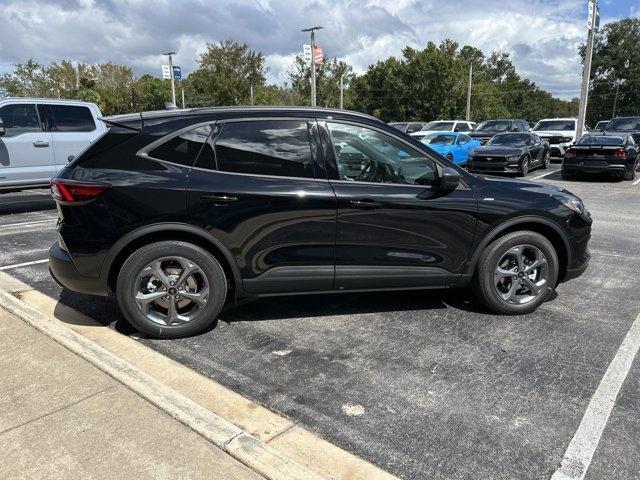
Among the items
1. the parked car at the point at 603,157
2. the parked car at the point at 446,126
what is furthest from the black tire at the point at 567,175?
the parked car at the point at 446,126

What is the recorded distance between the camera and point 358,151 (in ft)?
13.2

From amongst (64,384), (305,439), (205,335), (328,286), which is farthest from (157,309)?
(305,439)

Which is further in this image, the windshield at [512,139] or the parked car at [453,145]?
the parked car at [453,145]

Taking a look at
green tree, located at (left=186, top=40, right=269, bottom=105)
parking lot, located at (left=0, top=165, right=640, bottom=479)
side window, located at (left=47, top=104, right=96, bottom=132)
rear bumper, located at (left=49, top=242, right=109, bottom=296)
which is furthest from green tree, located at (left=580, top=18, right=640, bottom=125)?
rear bumper, located at (left=49, top=242, right=109, bottom=296)

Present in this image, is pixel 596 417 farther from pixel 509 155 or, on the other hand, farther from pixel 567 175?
pixel 567 175

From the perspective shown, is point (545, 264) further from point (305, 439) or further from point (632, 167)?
point (632, 167)

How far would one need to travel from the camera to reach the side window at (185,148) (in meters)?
3.77

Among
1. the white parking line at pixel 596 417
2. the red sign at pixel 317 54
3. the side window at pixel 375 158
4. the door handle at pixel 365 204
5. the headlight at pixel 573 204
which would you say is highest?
the red sign at pixel 317 54

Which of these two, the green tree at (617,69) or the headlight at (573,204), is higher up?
the green tree at (617,69)

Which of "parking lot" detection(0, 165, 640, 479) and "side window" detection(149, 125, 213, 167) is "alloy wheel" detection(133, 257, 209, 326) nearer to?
"parking lot" detection(0, 165, 640, 479)

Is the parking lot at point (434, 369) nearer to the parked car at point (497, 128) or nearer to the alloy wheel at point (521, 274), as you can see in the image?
the alloy wheel at point (521, 274)

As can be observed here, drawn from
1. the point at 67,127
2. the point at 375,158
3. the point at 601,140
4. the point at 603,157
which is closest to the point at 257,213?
the point at 375,158

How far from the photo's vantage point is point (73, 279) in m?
3.80

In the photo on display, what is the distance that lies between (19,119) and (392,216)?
8411 mm
